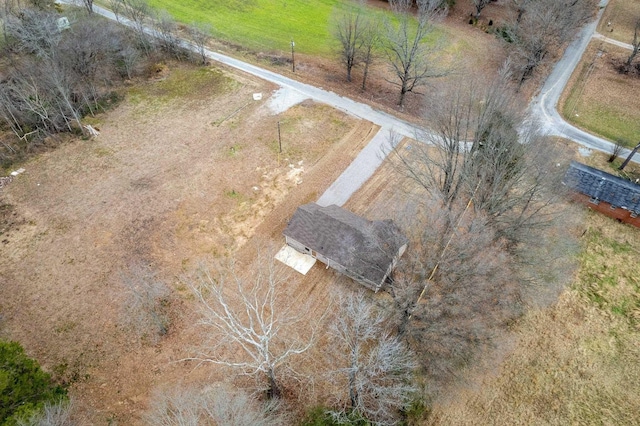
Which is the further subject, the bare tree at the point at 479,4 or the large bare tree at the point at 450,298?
the bare tree at the point at 479,4

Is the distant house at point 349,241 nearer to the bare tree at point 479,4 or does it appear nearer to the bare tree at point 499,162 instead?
the bare tree at point 499,162

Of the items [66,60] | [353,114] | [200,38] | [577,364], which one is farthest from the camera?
[200,38]

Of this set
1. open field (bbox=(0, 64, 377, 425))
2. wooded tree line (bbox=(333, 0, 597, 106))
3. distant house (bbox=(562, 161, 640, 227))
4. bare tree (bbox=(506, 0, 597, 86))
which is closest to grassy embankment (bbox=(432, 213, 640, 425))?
distant house (bbox=(562, 161, 640, 227))

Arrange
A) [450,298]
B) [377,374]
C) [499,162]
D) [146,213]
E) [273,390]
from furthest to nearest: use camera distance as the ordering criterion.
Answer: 1. [146,213]
2. [499,162]
3. [273,390]
4. [377,374]
5. [450,298]

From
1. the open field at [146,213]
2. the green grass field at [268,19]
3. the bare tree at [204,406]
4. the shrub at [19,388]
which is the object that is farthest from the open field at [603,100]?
the shrub at [19,388]

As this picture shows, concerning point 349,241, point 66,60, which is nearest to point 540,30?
point 349,241

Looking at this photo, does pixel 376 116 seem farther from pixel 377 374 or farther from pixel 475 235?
pixel 377 374
